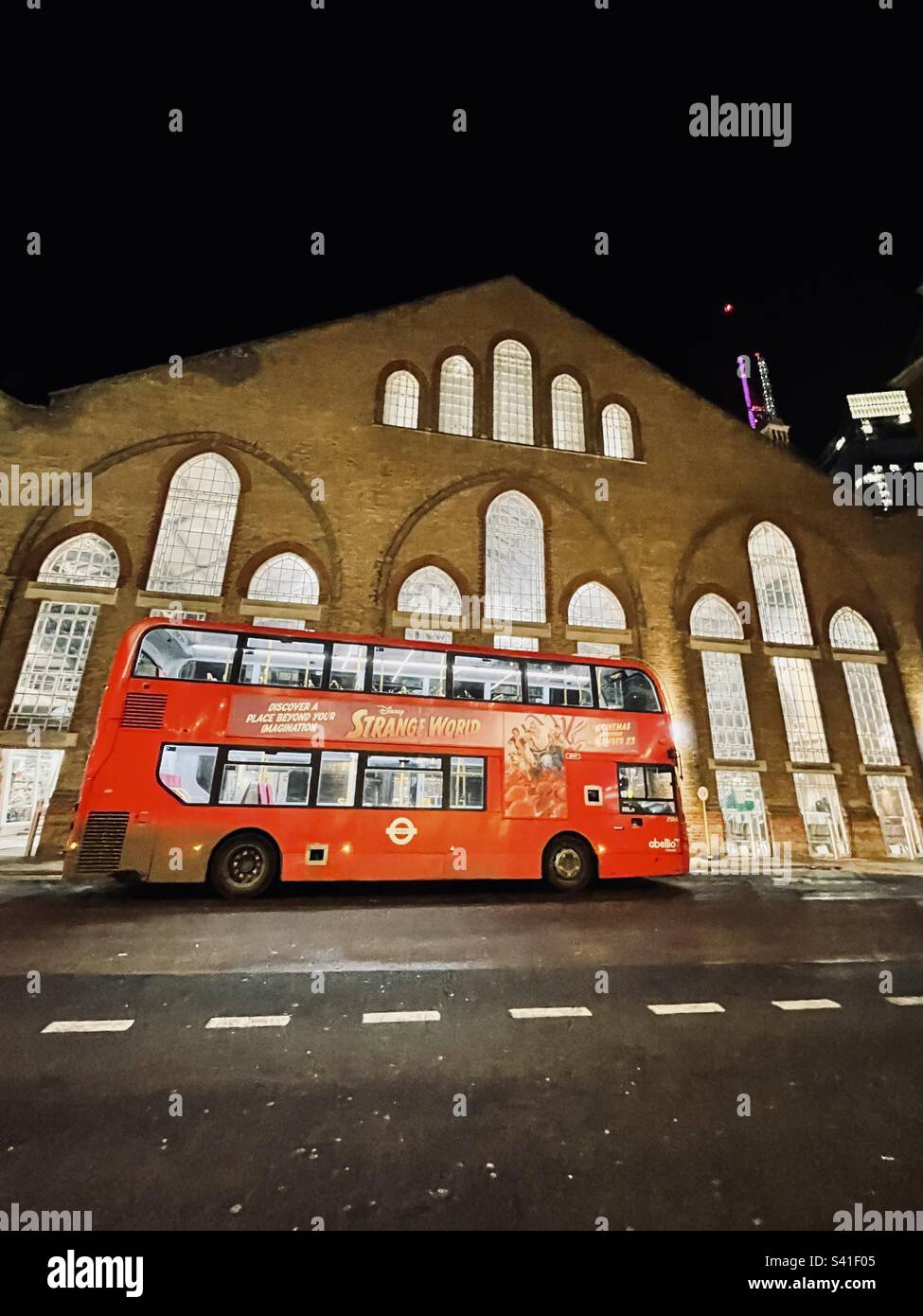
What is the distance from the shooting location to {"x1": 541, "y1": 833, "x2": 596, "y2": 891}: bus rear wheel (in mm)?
9820

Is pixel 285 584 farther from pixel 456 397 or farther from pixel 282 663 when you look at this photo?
pixel 456 397

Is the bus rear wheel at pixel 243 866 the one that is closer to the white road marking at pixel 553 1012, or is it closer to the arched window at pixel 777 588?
the white road marking at pixel 553 1012

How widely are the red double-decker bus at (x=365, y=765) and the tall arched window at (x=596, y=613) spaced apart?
547 cm

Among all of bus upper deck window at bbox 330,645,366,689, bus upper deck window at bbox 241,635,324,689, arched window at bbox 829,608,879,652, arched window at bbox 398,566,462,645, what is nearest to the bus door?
bus upper deck window at bbox 330,645,366,689

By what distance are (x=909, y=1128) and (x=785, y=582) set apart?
1819cm

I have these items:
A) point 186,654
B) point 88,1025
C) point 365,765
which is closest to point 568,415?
point 365,765

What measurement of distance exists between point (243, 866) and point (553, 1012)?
19.1ft

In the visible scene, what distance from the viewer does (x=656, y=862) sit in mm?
10203

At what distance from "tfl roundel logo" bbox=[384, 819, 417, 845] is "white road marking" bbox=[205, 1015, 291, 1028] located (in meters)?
4.89

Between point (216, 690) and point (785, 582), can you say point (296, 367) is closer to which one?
point (216, 690)

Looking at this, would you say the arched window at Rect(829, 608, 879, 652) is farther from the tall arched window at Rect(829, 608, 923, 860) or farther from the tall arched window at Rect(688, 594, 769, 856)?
the tall arched window at Rect(688, 594, 769, 856)

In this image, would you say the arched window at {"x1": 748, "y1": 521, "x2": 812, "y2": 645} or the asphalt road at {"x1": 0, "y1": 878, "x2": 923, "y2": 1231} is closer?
the asphalt road at {"x1": 0, "y1": 878, "x2": 923, "y2": 1231}

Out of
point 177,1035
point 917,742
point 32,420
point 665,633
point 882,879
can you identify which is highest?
point 32,420
